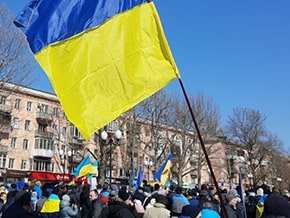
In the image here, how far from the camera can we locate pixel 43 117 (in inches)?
2137

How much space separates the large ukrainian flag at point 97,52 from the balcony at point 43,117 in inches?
1989

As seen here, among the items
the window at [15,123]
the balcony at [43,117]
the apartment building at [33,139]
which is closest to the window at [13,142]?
the apartment building at [33,139]

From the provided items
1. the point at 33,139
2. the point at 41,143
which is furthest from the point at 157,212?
the point at 41,143

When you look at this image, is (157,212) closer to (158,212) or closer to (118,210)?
(158,212)

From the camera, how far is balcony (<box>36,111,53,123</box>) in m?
54.0

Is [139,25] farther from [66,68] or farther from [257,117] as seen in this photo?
[257,117]

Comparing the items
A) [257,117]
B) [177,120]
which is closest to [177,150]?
[177,120]

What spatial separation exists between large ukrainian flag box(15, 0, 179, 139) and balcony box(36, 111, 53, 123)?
1989 inches

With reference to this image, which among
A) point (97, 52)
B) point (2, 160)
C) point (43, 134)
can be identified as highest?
point (43, 134)

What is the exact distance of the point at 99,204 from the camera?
8.84 meters

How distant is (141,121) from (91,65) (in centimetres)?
3845

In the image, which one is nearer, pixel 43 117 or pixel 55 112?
pixel 55 112

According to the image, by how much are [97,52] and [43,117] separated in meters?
51.3

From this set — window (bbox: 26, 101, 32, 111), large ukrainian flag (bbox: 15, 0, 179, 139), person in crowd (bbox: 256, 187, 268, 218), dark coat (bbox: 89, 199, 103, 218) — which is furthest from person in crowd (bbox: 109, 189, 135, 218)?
window (bbox: 26, 101, 32, 111)
